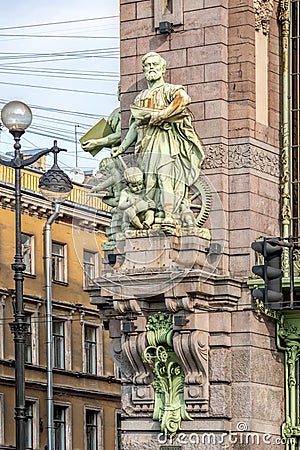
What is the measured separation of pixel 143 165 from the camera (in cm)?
2469

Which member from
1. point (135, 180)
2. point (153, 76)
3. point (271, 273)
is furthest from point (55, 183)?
point (271, 273)

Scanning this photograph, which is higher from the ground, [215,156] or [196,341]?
[215,156]

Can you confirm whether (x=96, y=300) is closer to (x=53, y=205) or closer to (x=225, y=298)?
(x=225, y=298)

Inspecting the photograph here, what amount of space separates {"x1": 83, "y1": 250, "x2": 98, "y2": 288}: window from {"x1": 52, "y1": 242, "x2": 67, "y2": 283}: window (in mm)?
28711

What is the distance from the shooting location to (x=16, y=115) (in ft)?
78.7

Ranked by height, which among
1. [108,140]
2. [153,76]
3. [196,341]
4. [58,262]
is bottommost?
[196,341]

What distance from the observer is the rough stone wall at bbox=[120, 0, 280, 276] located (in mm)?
24422

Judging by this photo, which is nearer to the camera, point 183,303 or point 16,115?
point 183,303

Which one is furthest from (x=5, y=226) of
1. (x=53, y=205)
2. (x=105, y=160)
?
(x=105, y=160)

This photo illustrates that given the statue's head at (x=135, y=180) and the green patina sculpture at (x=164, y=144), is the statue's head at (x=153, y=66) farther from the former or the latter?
the statue's head at (x=135, y=180)

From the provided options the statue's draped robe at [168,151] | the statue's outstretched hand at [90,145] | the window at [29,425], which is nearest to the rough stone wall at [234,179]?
the statue's draped robe at [168,151]

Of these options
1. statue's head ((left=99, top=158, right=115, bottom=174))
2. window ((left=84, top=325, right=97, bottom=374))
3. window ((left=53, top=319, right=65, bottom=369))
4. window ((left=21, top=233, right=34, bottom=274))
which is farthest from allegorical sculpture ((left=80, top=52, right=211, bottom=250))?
window ((left=84, top=325, right=97, bottom=374))

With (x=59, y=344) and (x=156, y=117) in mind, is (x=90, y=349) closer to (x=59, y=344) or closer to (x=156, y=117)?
(x=59, y=344)

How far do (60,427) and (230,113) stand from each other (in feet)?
→ 101
